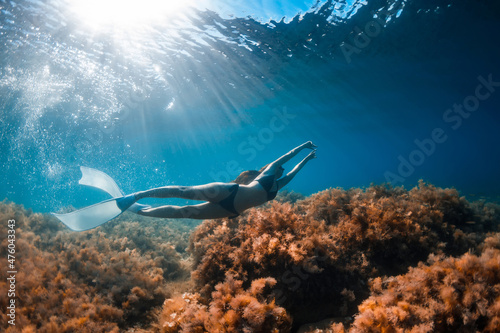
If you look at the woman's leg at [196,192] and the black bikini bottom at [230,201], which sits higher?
the woman's leg at [196,192]

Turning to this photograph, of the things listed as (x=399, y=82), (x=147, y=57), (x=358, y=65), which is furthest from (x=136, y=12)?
(x=399, y=82)

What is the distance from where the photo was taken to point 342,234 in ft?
15.0

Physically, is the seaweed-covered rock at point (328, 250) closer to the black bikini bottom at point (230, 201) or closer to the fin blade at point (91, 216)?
the black bikini bottom at point (230, 201)

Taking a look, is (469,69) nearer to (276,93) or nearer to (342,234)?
(276,93)

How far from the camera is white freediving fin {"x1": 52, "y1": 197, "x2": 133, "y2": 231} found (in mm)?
4672

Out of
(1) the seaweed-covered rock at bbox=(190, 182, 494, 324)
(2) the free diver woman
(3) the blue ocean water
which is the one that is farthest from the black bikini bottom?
(3) the blue ocean water

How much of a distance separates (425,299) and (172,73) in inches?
844

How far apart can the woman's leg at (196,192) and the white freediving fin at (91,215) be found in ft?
1.96

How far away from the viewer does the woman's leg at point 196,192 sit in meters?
4.40

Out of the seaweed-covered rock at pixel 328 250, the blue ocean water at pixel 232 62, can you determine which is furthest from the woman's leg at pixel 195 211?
the blue ocean water at pixel 232 62

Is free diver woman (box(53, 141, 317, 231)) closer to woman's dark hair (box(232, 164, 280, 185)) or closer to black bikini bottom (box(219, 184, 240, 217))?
black bikini bottom (box(219, 184, 240, 217))

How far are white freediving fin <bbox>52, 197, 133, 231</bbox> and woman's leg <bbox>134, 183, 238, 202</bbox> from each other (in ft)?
1.96

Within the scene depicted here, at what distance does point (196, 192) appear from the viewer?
4.46m

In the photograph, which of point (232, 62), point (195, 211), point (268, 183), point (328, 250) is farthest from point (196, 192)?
point (232, 62)
